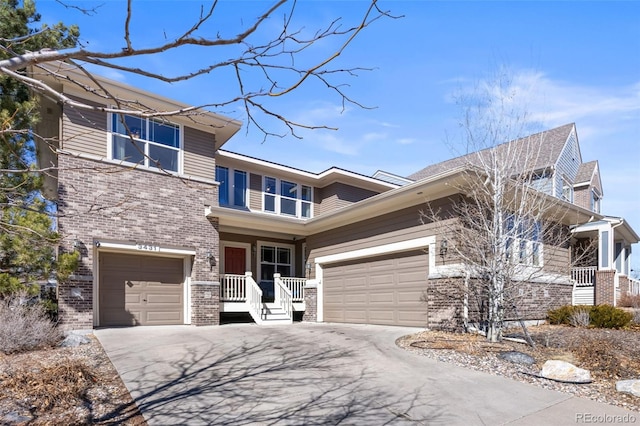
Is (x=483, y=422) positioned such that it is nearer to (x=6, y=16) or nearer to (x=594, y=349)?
(x=594, y=349)

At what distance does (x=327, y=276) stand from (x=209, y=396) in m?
10.9

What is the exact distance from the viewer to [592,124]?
11836 millimetres

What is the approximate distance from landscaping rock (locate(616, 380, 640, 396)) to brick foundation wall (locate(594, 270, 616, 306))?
478 inches

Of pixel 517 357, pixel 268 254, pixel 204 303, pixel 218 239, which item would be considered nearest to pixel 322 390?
pixel 517 357

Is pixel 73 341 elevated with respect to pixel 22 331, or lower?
lower

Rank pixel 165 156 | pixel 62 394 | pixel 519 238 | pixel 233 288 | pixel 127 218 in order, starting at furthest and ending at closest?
pixel 233 288 < pixel 165 156 < pixel 127 218 < pixel 519 238 < pixel 62 394

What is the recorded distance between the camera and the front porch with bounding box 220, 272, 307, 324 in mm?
14969

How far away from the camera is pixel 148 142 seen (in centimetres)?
1334

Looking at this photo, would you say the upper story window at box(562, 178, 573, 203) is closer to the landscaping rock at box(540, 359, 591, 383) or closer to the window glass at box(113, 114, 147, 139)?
the landscaping rock at box(540, 359, 591, 383)

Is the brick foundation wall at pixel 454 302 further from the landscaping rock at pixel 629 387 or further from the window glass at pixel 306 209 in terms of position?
the window glass at pixel 306 209

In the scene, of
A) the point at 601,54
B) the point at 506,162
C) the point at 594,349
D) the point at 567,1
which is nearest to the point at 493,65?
the point at 506,162

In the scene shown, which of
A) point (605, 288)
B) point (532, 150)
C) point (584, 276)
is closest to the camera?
point (532, 150)

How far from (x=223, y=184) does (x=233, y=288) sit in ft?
14.1

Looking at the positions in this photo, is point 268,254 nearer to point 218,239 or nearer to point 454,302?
point 218,239
